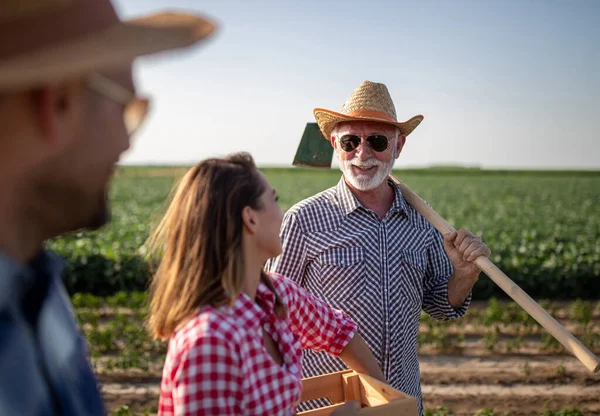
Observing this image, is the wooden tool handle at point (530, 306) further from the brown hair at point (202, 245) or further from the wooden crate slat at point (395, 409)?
the brown hair at point (202, 245)

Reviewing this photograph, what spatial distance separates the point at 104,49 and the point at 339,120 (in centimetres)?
241

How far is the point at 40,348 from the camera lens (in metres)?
1.16

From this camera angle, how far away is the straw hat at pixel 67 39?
904mm

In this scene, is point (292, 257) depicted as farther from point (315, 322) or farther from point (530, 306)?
point (530, 306)

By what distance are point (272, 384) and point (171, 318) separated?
1.14ft

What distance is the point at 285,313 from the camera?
1891 millimetres

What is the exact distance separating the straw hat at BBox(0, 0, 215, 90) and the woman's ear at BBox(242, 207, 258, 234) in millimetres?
770

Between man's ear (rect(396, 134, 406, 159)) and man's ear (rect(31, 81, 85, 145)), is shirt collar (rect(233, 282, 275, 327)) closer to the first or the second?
man's ear (rect(31, 81, 85, 145))

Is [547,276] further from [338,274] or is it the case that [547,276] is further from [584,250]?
[338,274]

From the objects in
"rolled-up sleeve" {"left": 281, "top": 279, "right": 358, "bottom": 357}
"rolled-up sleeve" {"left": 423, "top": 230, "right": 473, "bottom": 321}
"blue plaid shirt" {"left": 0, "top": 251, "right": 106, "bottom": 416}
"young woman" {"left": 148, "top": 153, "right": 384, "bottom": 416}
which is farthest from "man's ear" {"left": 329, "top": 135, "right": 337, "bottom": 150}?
"blue plaid shirt" {"left": 0, "top": 251, "right": 106, "bottom": 416}

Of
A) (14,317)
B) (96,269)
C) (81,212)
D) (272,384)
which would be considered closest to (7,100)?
(81,212)

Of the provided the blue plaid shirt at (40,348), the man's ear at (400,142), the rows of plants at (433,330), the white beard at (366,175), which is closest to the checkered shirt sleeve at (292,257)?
the white beard at (366,175)

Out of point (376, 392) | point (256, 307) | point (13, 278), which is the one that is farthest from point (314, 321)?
point (13, 278)

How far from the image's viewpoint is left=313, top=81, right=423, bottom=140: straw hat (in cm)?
320
